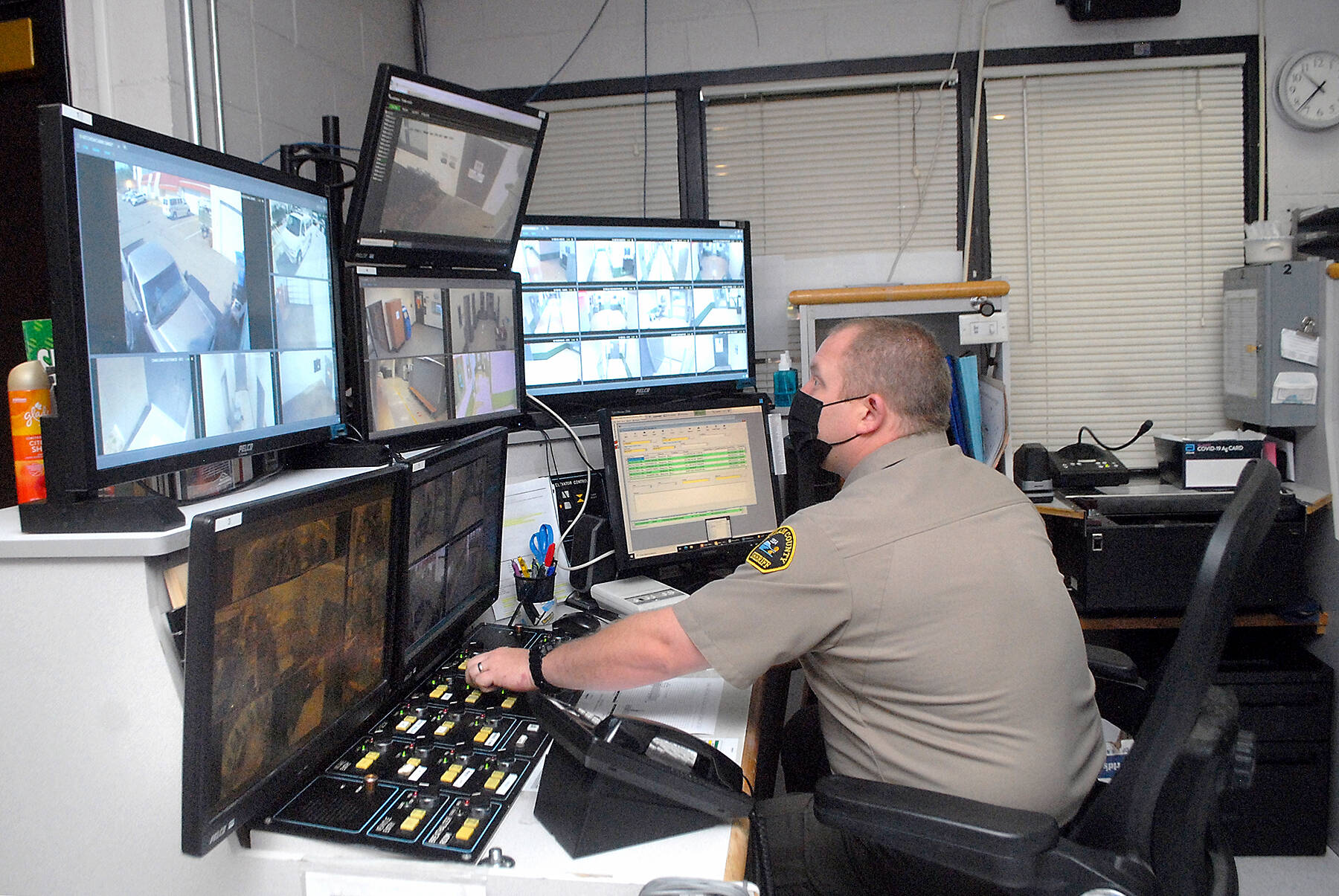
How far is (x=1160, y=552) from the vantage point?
8.20ft

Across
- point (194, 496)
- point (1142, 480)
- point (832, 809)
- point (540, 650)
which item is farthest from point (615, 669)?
point (1142, 480)

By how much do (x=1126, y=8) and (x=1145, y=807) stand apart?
2.82 m

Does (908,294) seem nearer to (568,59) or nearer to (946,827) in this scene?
(568,59)

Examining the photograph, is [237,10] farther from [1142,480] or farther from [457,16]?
[1142,480]

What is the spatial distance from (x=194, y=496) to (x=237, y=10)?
158cm

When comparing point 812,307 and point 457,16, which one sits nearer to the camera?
point 812,307

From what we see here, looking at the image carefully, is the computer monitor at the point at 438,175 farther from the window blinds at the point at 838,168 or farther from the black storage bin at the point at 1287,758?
the black storage bin at the point at 1287,758

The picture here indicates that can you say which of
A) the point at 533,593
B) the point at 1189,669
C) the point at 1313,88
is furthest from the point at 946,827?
the point at 1313,88

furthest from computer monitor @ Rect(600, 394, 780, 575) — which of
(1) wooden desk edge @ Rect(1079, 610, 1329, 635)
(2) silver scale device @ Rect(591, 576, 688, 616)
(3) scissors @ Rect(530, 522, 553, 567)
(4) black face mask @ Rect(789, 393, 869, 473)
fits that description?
(1) wooden desk edge @ Rect(1079, 610, 1329, 635)

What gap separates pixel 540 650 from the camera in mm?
1471

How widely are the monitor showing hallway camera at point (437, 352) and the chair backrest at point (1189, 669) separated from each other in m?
1.27

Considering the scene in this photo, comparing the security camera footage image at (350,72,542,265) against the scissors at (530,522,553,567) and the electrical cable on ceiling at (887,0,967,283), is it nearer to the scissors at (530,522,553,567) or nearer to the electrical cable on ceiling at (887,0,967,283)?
the scissors at (530,522,553,567)

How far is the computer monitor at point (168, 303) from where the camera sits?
3.03 feet

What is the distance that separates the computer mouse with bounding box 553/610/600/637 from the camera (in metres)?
1.66
